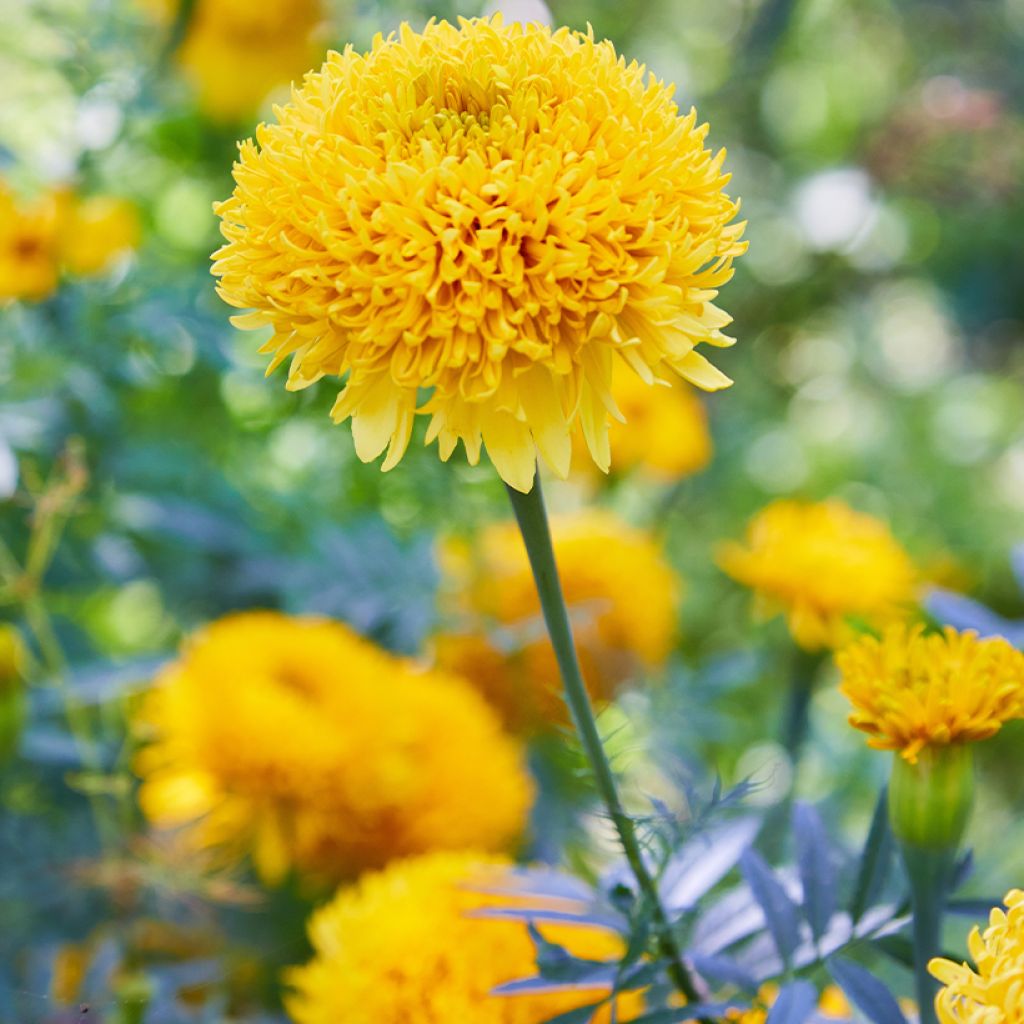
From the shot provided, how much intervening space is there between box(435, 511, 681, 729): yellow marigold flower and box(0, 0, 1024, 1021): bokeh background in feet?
0.09

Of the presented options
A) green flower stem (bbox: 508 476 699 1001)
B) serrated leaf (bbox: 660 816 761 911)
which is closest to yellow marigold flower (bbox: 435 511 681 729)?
serrated leaf (bbox: 660 816 761 911)

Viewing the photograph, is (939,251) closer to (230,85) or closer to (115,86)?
(230,85)

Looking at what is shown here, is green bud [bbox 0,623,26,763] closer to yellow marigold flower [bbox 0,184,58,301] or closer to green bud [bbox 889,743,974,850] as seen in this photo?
yellow marigold flower [bbox 0,184,58,301]

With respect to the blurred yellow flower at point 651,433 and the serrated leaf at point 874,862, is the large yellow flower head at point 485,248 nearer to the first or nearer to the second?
the serrated leaf at point 874,862

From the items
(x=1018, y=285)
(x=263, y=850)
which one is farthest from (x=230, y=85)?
(x=1018, y=285)

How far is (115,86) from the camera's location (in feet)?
2.57

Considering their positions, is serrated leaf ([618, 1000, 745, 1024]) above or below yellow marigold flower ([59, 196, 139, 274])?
below

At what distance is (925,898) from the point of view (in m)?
0.37

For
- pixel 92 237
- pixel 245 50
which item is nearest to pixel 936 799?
pixel 92 237

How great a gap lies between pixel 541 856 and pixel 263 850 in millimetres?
157

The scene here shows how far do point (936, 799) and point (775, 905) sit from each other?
0.07 metres

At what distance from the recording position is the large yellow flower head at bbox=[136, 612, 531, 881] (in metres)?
0.60

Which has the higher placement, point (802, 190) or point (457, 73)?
point (802, 190)

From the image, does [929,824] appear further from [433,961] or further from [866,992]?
[433,961]
